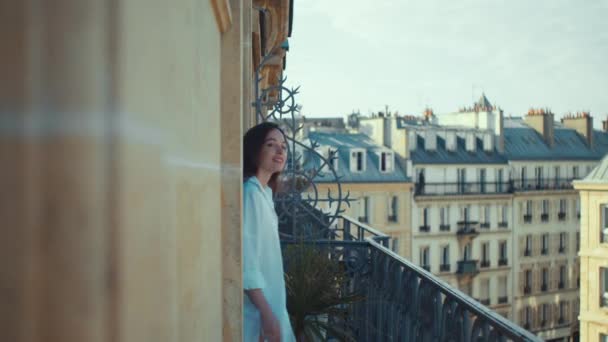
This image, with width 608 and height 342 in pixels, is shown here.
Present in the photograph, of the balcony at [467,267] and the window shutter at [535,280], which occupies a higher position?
the balcony at [467,267]

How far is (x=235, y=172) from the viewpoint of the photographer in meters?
2.50

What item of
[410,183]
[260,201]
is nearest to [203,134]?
[260,201]

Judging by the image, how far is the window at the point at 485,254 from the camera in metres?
51.8

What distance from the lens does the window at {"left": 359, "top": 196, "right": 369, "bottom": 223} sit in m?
46.8

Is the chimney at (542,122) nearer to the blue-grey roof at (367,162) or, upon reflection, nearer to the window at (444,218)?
the window at (444,218)

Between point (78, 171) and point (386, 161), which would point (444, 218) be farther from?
point (78, 171)

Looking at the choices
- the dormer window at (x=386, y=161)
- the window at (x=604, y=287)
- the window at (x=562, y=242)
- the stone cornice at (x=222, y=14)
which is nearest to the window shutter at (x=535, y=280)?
the window at (x=562, y=242)

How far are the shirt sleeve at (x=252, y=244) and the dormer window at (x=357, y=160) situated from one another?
44157 mm

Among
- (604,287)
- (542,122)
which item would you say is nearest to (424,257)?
(542,122)

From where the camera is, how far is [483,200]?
51.9 meters

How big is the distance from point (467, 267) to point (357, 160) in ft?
33.9

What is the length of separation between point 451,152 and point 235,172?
2014 inches

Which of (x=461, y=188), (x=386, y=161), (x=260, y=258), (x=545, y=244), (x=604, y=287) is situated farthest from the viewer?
(x=545, y=244)

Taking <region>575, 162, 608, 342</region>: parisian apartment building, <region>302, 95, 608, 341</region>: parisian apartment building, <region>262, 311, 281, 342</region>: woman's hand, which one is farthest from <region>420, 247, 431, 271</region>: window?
<region>262, 311, 281, 342</region>: woman's hand
